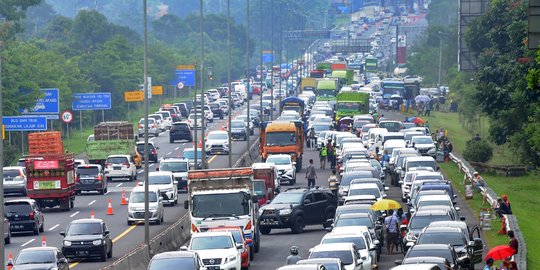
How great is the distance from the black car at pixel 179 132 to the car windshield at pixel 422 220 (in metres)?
63.7

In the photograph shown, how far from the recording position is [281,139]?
85750 millimetres

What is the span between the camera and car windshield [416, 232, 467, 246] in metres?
42.6

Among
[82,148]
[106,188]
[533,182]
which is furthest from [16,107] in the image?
[533,182]

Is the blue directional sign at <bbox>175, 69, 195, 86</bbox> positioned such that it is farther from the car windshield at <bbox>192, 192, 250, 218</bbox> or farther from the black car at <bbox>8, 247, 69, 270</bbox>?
the black car at <bbox>8, 247, 69, 270</bbox>

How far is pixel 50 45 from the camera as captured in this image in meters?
155

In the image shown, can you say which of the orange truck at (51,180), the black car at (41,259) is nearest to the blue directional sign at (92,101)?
the orange truck at (51,180)

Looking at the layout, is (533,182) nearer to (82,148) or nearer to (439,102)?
(82,148)

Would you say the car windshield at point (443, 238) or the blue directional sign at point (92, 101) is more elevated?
the car windshield at point (443, 238)

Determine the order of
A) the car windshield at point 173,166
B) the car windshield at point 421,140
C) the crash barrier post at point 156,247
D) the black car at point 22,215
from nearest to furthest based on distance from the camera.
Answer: the crash barrier post at point 156,247 < the black car at point 22,215 < the car windshield at point 173,166 < the car windshield at point 421,140

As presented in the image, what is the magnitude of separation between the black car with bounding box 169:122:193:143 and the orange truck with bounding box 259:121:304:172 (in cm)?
2555

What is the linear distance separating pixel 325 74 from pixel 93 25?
40.2 m

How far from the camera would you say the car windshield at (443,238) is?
1676 inches

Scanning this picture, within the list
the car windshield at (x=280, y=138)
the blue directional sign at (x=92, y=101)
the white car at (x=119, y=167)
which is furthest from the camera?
the blue directional sign at (x=92, y=101)

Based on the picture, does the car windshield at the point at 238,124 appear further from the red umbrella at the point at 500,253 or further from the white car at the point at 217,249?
the red umbrella at the point at 500,253
